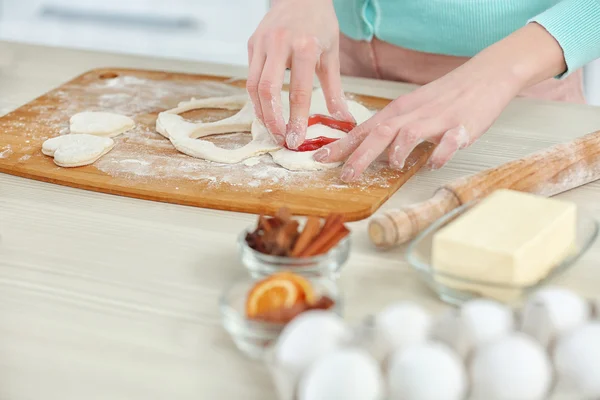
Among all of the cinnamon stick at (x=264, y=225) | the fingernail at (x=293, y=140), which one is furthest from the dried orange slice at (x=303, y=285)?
the fingernail at (x=293, y=140)

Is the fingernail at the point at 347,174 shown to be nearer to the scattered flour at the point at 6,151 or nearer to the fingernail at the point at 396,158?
the fingernail at the point at 396,158

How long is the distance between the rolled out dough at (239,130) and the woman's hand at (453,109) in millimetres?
50

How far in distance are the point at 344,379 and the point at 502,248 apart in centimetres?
27

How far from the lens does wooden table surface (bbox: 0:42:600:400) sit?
732 mm

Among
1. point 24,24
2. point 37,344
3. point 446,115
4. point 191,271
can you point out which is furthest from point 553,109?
point 24,24

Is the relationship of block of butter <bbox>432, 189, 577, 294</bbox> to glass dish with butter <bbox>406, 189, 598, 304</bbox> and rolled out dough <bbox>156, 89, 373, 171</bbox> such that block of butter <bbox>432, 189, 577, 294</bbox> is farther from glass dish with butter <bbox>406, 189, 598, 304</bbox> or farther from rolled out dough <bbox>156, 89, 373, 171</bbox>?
rolled out dough <bbox>156, 89, 373, 171</bbox>

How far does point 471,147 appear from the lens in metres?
1.32

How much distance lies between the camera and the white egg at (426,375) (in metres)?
0.61

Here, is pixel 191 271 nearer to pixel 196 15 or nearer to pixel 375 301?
pixel 375 301

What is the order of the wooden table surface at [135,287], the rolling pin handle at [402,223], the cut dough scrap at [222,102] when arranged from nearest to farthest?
the wooden table surface at [135,287]
the rolling pin handle at [402,223]
the cut dough scrap at [222,102]

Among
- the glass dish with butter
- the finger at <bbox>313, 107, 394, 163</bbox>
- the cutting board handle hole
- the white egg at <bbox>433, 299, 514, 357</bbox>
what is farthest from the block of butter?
the cutting board handle hole

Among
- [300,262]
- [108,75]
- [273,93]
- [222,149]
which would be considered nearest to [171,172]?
[222,149]

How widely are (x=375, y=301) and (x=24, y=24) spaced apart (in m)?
3.24

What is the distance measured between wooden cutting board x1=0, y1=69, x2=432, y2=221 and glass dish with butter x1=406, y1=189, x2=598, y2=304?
24 centimetres
